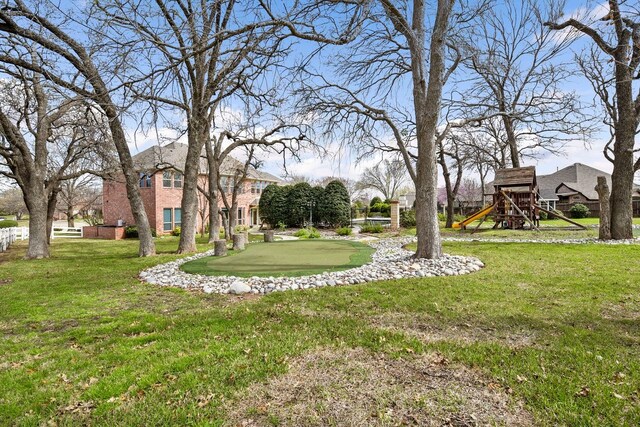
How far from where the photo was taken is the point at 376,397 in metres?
2.76

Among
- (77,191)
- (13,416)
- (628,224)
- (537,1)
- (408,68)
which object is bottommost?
(13,416)

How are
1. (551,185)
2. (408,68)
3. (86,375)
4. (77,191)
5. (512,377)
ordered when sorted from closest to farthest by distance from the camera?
(512,377)
(86,375)
(408,68)
(77,191)
(551,185)

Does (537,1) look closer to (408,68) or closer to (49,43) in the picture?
(408,68)

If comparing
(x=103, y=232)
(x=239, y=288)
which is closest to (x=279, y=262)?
(x=239, y=288)

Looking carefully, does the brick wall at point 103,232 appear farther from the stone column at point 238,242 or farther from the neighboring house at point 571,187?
the neighboring house at point 571,187

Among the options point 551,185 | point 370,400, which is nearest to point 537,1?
point 370,400

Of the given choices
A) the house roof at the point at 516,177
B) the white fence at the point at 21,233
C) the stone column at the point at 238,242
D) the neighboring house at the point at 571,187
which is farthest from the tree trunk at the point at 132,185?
the neighboring house at the point at 571,187

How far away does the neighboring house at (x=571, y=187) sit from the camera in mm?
35750

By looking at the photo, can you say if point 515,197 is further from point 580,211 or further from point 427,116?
point 580,211

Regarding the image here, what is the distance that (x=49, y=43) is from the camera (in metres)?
9.19

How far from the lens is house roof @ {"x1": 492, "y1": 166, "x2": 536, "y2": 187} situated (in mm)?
17906

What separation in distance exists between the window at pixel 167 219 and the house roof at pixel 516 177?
68.9 ft

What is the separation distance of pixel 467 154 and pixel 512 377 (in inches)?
770

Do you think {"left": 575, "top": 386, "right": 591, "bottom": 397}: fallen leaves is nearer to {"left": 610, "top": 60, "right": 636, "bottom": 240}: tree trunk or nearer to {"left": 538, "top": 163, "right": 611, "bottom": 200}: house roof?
{"left": 610, "top": 60, "right": 636, "bottom": 240}: tree trunk
